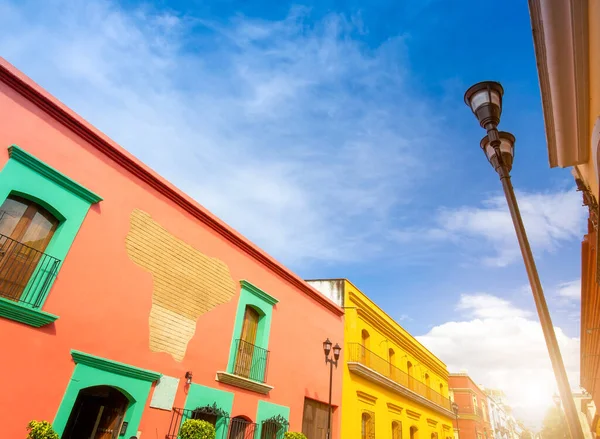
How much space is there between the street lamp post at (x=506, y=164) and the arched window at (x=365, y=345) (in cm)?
1137

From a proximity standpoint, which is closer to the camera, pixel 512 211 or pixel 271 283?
pixel 512 211

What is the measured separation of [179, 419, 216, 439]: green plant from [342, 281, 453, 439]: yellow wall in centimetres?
647

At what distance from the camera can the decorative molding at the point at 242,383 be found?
781cm

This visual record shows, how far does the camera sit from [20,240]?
5523 millimetres

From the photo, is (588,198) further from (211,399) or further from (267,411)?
(267,411)

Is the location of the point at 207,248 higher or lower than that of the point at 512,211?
higher

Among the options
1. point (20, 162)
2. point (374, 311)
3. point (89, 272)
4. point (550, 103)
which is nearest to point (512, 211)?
point (550, 103)

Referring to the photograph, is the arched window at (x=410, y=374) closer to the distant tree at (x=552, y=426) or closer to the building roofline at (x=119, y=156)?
the building roofline at (x=119, y=156)

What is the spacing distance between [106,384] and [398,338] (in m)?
14.2

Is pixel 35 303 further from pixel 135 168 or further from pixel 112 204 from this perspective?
Result: pixel 135 168

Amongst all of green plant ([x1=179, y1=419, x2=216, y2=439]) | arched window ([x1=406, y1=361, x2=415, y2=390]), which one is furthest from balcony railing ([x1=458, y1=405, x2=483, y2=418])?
green plant ([x1=179, y1=419, x2=216, y2=439])

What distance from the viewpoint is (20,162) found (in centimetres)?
554

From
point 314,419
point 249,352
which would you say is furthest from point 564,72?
point 314,419

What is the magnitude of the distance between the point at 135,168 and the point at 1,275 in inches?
115
